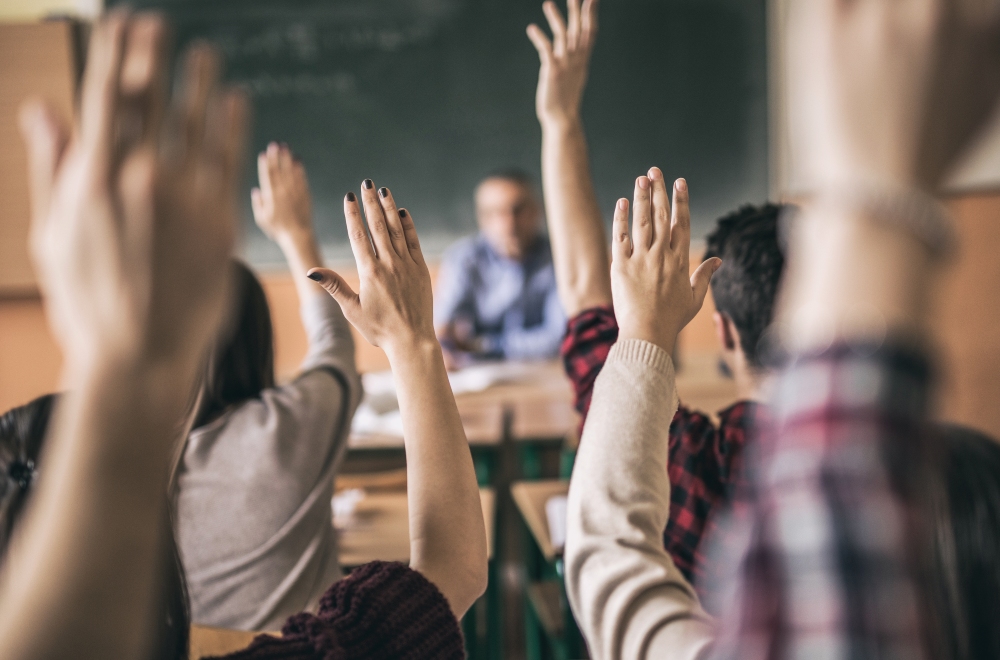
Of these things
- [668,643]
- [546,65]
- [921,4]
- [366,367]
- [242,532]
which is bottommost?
[366,367]

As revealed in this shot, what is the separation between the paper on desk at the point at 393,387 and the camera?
2.49 metres

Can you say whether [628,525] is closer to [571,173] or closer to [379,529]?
[571,173]

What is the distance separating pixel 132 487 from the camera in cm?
36

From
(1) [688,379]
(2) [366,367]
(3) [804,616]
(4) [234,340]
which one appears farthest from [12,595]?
(2) [366,367]

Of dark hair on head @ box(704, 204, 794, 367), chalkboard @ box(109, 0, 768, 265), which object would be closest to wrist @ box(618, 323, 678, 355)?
dark hair on head @ box(704, 204, 794, 367)

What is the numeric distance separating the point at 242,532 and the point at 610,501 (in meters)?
0.87

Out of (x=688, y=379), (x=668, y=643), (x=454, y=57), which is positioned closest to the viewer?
(x=668, y=643)

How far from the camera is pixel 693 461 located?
101cm

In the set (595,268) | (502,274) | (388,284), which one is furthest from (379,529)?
(502,274)

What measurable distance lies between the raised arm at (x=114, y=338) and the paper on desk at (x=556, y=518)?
1.37 meters

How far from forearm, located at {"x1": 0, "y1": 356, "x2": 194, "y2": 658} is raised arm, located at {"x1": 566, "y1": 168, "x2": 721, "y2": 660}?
385 millimetres

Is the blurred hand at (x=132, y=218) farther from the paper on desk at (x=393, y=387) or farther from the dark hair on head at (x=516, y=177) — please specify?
the dark hair on head at (x=516, y=177)

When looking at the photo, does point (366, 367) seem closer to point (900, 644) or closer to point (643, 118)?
point (643, 118)

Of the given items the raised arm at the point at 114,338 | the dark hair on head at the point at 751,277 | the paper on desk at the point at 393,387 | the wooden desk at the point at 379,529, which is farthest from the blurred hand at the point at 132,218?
the paper on desk at the point at 393,387
